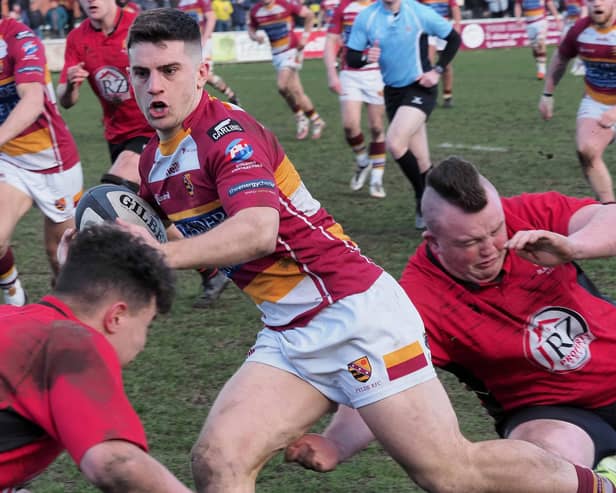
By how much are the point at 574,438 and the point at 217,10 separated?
28942 mm

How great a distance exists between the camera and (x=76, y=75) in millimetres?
6914

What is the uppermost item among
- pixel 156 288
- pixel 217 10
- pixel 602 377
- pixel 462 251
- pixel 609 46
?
pixel 156 288

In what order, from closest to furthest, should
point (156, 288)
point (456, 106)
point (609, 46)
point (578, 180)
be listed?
point (156, 288), point (609, 46), point (578, 180), point (456, 106)

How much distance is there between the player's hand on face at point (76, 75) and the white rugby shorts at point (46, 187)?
2.00 ft

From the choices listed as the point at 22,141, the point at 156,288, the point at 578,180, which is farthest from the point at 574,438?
the point at 578,180

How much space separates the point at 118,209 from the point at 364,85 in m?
7.27

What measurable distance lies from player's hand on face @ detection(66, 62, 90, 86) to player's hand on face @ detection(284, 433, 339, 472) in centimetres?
404

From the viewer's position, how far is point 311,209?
3709 millimetres

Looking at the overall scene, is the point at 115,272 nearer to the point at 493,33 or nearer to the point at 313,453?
the point at 313,453

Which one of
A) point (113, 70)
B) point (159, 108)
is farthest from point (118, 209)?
point (113, 70)

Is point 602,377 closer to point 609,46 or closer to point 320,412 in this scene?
point 320,412

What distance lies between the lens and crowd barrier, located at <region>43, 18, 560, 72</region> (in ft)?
93.2

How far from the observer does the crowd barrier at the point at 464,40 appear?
2841 centimetres

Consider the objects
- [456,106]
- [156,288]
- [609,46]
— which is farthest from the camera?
[456,106]
